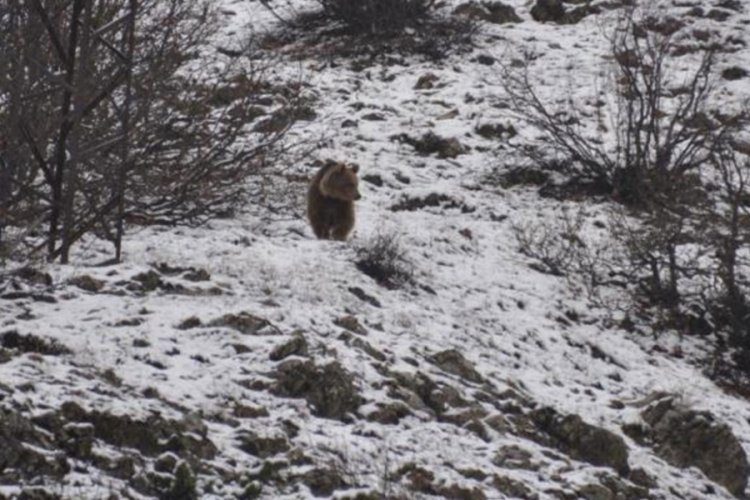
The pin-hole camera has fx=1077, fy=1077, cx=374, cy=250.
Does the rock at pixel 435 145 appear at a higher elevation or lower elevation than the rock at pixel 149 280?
higher

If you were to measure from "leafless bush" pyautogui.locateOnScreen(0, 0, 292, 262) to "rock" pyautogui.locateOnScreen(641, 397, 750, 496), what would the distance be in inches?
178

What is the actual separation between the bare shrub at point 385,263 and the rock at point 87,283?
115 inches

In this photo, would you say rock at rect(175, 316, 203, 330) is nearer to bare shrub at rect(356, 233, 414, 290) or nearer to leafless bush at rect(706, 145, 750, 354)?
bare shrub at rect(356, 233, 414, 290)

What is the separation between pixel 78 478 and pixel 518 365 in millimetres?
4744

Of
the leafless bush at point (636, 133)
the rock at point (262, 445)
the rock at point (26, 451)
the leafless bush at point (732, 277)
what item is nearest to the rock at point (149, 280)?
the rock at point (262, 445)

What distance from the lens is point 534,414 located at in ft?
26.5

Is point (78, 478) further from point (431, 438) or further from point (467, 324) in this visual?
point (467, 324)

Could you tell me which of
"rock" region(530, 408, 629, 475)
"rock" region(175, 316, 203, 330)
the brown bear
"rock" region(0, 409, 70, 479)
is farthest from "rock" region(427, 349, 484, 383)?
"rock" region(0, 409, 70, 479)

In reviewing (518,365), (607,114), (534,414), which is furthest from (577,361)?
(607,114)

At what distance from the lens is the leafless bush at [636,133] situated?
1401 cm

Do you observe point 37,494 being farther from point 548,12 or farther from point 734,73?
point 548,12

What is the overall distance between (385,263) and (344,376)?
330 centimetres

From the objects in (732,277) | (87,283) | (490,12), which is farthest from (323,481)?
(490,12)

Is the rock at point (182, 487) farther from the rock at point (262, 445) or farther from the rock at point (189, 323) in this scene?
the rock at point (189, 323)
